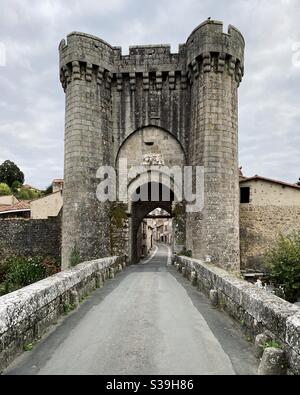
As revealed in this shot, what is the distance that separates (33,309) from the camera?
14.6ft

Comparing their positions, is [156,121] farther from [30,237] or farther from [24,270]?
[30,237]

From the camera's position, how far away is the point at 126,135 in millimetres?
17391

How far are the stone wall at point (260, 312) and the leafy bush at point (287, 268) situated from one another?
10258mm

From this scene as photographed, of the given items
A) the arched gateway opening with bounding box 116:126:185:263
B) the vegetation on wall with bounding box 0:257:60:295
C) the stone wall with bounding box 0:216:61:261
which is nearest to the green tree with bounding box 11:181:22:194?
the stone wall with bounding box 0:216:61:261

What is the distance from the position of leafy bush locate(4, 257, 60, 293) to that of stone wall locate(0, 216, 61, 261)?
0.57 m

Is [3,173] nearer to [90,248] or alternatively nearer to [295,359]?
[90,248]

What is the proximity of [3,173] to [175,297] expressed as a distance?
59.1 metres

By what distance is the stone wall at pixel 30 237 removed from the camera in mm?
22103

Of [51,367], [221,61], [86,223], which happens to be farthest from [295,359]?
[221,61]

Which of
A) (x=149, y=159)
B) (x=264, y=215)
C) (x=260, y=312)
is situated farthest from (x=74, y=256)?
(x=260, y=312)

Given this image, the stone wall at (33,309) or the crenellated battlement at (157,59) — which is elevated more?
the crenellated battlement at (157,59)

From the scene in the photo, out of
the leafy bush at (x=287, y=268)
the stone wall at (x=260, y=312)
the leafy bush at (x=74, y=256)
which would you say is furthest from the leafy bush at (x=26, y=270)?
the stone wall at (x=260, y=312)

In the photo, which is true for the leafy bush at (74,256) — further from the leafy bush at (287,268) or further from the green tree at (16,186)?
the green tree at (16,186)

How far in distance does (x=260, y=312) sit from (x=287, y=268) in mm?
13017
